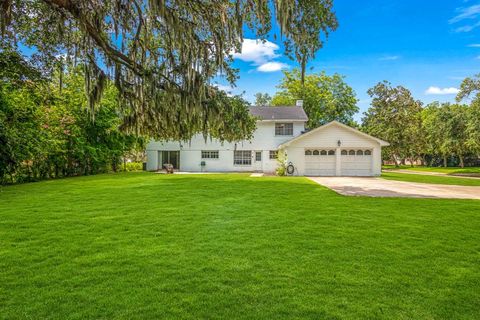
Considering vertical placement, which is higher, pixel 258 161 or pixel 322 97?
pixel 322 97

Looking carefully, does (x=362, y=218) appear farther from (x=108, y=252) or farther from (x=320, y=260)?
(x=108, y=252)

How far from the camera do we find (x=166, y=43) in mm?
4961

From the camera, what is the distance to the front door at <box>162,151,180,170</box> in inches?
1060

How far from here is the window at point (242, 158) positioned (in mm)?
25906

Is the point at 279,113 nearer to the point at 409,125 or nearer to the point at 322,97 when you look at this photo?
the point at 322,97

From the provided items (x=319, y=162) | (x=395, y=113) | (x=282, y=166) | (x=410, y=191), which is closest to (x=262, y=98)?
(x=395, y=113)

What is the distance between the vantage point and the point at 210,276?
3.79 meters

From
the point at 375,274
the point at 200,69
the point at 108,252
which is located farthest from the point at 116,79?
the point at 375,274

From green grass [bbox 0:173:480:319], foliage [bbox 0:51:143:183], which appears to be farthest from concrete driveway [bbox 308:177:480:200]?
foliage [bbox 0:51:143:183]

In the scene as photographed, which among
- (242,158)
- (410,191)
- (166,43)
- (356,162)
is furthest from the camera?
(242,158)

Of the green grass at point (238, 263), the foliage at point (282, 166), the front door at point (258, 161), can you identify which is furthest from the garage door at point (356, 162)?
the green grass at point (238, 263)

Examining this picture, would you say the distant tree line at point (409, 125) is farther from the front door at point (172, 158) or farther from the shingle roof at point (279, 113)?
the front door at point (172, 158)

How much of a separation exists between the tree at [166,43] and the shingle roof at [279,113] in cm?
1939

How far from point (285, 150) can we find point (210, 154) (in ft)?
24.0
